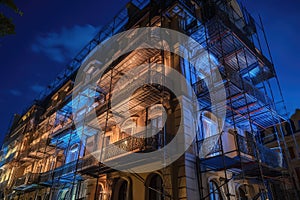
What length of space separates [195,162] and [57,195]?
12.1 metres

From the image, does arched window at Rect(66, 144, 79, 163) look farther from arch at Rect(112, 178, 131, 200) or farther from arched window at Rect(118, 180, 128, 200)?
arched window at Rect(118, 180, 128, 200)

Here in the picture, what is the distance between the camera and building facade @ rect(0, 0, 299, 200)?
34.5 ft

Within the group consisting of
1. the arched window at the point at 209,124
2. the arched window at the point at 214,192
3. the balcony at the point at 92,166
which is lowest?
the arched window at the point at 214,192

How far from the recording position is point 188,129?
1127 cm

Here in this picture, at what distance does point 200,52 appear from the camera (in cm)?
1426

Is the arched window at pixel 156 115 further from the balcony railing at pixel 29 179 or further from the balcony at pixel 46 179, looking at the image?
the balcony railing at pixel 29 179

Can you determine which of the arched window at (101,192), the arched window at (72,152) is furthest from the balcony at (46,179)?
the arched window at (101,192)

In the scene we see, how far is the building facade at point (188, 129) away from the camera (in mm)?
10508

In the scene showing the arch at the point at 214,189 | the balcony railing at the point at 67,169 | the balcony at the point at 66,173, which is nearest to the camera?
the arch at the point at 214,189

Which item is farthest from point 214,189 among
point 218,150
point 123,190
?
point 123,190

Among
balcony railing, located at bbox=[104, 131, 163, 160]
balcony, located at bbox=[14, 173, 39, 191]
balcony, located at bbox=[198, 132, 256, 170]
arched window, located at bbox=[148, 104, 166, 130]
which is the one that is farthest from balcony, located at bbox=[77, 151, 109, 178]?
balcony, located at bbox=[14, 173, 39, 191]

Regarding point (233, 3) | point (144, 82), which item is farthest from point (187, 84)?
point (233, 3)

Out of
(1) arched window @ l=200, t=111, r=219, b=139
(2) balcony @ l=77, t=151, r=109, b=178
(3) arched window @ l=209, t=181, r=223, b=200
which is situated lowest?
(3) arched window @ l=209, t=181, r=223, b=200

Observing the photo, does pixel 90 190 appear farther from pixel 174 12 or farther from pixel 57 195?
pixel 174 12
